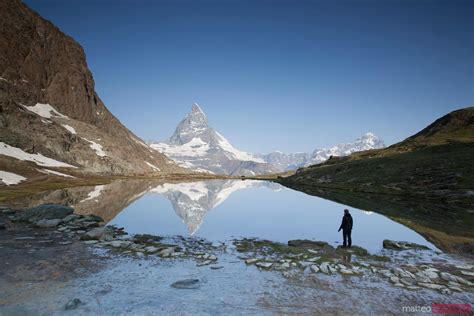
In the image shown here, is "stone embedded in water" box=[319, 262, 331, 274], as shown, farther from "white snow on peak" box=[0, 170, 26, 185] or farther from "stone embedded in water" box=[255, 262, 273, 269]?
"white snow on peak" box=[0, 170, 26, 185]

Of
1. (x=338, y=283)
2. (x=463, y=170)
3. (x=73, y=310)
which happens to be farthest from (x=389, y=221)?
(x=463, y=170)

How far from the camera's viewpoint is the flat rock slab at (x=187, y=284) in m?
17.9

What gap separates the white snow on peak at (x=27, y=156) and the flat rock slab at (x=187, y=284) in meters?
125

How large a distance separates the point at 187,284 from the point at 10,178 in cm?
8921

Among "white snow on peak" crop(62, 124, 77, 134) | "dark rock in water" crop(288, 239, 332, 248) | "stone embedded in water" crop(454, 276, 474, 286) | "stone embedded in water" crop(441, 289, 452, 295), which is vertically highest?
"white snow on peak" crop(62, 124, 77, 134)

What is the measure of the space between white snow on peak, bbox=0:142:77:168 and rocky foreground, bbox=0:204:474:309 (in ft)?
333

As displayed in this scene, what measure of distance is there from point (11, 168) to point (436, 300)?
115 m

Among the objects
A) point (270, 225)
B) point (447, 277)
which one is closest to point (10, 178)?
point (270, 225)

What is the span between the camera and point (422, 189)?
81.3 meters

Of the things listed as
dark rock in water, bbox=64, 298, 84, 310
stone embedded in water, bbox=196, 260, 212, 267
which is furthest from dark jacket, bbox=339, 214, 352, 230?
dark rock in water, bbox=64, 298, 84, 310

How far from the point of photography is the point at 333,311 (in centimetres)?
1512

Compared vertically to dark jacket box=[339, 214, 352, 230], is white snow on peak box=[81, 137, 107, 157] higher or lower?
higher

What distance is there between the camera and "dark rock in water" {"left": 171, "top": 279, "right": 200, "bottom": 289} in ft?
58.7

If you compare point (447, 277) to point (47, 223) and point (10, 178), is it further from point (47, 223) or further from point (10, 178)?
point (10, 178)
